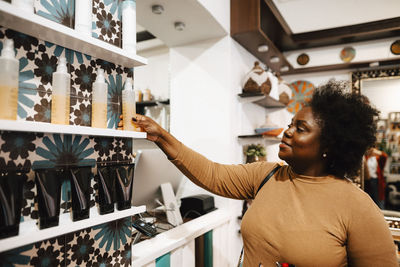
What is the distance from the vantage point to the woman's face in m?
1.15

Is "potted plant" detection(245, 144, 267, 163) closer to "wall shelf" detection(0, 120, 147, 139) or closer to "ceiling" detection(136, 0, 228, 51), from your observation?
"ceiling" detection(136, 0, 228, 51)

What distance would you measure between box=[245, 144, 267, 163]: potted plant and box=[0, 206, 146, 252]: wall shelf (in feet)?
5.29

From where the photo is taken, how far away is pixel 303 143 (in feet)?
3.77

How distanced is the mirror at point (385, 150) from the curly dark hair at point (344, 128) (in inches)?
100

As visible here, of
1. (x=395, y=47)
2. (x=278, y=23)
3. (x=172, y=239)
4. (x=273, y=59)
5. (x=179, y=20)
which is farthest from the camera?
(x=395, y=47)

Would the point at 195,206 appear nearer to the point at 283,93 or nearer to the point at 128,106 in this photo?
the point at 128,106

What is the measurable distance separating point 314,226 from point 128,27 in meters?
1.11

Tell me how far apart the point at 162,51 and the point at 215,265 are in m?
2.80

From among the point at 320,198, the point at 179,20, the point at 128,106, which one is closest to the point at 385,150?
the point at 320,198

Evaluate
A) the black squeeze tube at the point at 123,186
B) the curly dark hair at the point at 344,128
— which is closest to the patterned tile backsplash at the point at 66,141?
the black squeeze tube at the point at 123,186

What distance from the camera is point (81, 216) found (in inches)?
35.9

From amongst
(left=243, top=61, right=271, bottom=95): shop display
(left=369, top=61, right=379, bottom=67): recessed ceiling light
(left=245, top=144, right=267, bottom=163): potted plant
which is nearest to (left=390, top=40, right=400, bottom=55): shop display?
(left=369, top=61, right=379, bottom=67): recessed ceiling light

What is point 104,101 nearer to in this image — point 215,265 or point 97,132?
point 97,132

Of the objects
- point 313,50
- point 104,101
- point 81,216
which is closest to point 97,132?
point 104,101
